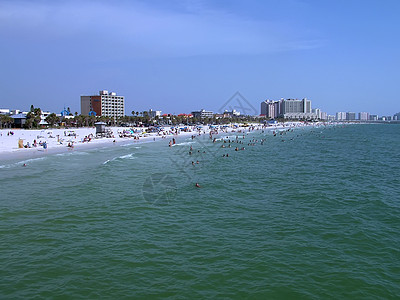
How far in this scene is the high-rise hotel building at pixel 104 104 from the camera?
479 feet

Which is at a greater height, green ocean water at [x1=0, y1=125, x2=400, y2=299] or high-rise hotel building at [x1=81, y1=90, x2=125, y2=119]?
high-rise hotel building at [x1=81, y1=90, x2=125, y2=119]

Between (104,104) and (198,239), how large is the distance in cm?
14240

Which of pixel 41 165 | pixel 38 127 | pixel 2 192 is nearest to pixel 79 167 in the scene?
pixel 41 165

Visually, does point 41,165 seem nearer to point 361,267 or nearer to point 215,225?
point 215,225

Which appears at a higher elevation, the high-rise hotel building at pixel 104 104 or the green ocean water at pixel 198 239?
the high-rise hotel building at pixel 104 104

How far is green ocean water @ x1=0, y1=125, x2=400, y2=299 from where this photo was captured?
32.3ft

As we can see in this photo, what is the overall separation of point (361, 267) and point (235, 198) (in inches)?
375

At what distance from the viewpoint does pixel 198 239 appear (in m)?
13.4

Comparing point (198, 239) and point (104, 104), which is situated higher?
point (104, 104)

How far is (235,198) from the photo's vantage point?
20.0 metres

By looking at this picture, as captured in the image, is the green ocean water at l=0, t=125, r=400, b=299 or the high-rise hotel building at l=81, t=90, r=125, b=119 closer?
the green ocean water at l=0, t=125, r=400, b=299

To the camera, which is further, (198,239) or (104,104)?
(104,104)

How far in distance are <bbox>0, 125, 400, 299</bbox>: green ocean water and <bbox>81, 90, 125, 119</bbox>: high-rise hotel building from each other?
4943 inches

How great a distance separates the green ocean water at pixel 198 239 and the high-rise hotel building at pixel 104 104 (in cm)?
12556
